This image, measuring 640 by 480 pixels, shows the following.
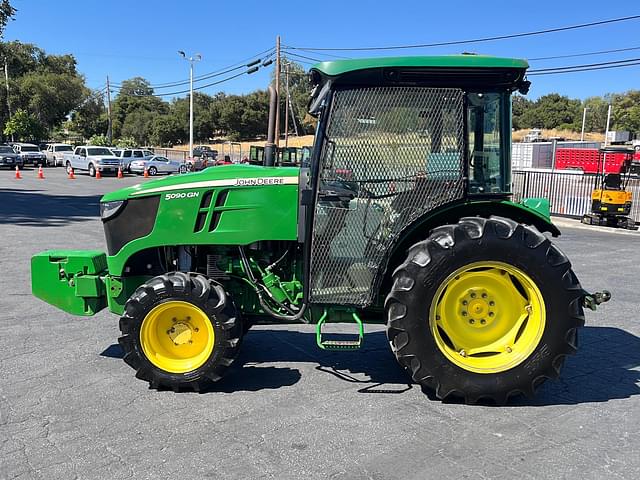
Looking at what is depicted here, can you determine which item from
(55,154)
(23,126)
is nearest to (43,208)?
(55,154)

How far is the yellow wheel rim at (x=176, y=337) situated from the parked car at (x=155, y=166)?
108ft

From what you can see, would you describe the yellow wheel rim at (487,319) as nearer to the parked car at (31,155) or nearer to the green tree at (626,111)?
the parked car at (31,155)

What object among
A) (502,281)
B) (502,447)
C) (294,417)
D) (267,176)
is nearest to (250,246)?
(267,176)

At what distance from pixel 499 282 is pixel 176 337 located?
8.34ft

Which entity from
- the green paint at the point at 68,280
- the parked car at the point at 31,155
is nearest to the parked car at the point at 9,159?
the parked car at the point at 31,155

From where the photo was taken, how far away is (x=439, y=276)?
407 centimetres

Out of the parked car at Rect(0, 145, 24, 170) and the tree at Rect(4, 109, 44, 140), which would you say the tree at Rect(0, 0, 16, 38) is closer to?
the parked car at Rect(0, 145, 24, 170)

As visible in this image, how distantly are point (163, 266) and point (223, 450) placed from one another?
185cm

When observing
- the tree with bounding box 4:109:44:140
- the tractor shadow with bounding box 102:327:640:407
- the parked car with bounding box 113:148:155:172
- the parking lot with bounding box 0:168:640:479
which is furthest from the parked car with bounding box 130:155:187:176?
the tractor shadow with bounding box 102:327:640:407

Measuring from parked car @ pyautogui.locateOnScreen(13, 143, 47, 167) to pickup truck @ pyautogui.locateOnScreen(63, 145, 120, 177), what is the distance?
4114 mm

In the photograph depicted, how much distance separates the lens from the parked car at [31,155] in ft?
127

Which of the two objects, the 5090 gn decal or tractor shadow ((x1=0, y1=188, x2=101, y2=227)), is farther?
tractor shadow ((x1=0, y1=188, x2=101, y2=227))

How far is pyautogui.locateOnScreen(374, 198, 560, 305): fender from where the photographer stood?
4277 millimetres

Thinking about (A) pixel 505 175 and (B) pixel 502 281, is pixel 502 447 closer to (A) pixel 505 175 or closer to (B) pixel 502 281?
(B) pixel 502 281
